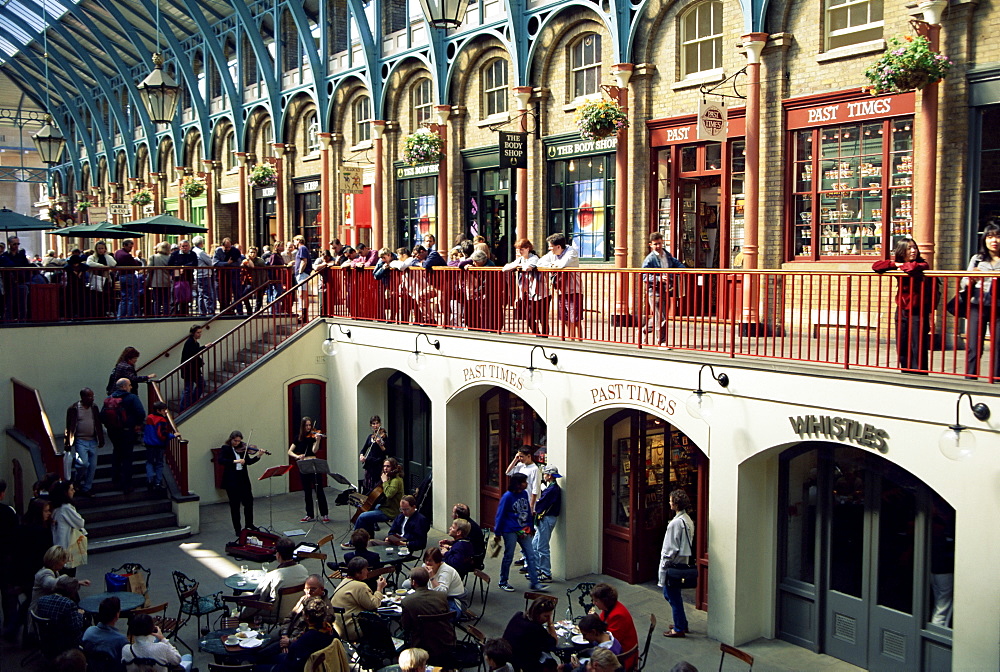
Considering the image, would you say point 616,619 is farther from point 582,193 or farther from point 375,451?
point 582,193

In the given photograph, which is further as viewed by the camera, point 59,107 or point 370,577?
point 59,107

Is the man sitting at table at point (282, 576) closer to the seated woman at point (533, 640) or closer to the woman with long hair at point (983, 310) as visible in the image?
the seated woman at point (533, 640)

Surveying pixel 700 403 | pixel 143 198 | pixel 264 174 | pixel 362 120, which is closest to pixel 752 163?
pixel 700 403

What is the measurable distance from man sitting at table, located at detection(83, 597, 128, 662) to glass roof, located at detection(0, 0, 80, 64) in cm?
3051

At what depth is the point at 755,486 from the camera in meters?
10.9

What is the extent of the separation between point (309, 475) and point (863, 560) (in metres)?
9.64

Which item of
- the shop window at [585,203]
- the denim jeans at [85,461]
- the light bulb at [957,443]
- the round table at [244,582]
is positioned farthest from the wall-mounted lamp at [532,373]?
the denim jeans at [85,461]

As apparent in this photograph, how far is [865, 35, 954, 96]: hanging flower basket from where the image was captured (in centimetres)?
1141

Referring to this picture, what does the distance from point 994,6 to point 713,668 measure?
28.3 feet

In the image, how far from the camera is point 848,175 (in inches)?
527

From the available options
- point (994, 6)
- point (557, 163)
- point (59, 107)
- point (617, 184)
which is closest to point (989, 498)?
point (994, 6)

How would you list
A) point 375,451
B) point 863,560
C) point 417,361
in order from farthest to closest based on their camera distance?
point 417,361, point 375,451, point 863,560

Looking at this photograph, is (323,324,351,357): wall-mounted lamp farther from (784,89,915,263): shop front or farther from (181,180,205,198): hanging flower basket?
(181,180,205,198): hanging flower basket

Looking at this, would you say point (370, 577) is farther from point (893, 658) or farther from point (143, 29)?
point (143, 29)
